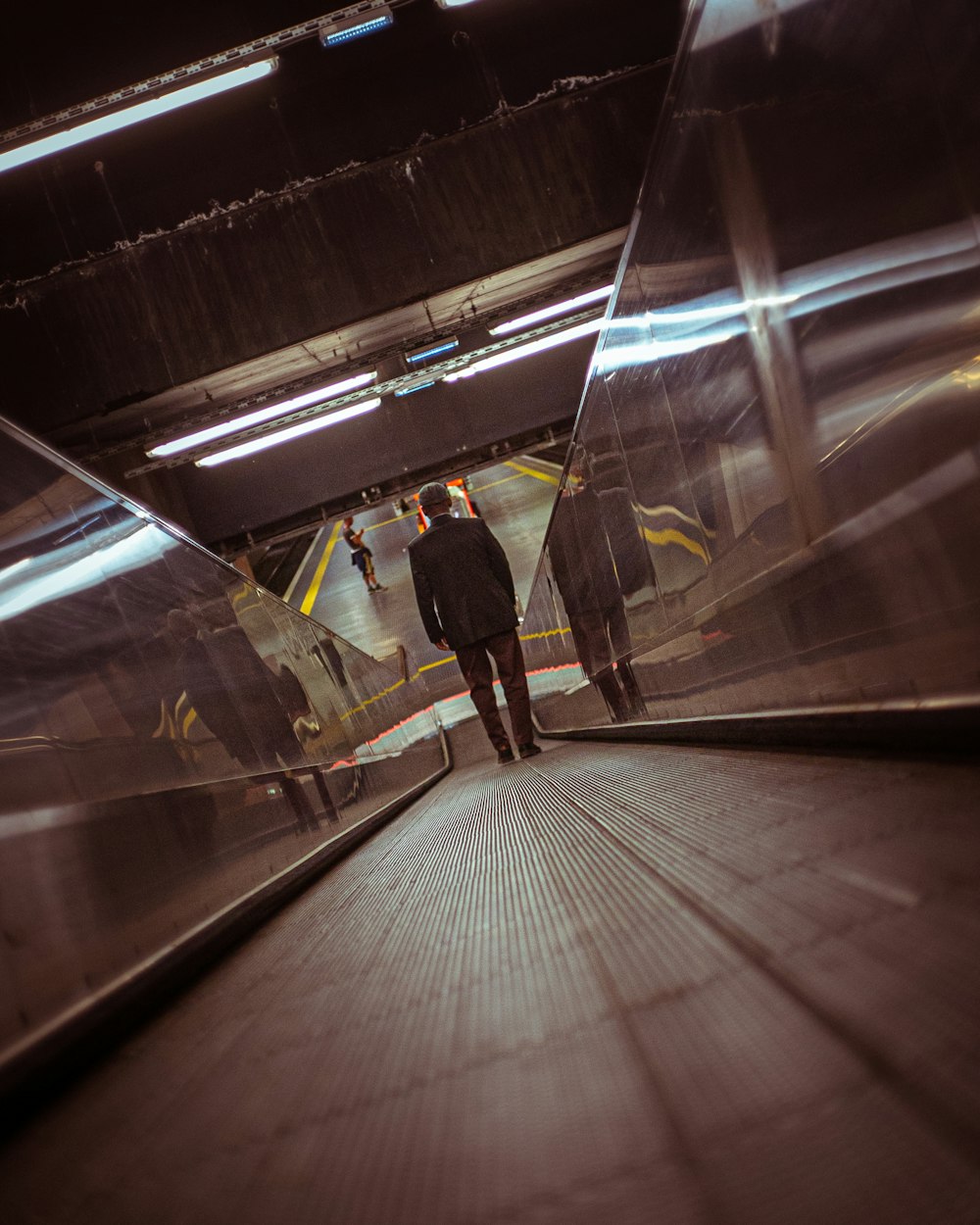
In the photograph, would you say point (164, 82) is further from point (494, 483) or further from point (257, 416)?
point (494, 483)

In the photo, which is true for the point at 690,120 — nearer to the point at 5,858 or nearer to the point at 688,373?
the point at 688,373

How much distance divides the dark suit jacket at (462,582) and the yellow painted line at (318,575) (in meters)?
15.7

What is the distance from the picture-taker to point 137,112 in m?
7.35

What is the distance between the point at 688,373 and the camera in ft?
9.93

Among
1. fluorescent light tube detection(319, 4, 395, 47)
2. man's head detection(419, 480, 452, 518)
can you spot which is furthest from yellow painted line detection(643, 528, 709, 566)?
fluorescent light tube detection(319, 4, 395, 47)

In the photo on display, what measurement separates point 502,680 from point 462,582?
950mm

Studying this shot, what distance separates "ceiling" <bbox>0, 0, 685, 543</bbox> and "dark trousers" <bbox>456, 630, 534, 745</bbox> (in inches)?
171

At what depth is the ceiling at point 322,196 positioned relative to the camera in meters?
9.13

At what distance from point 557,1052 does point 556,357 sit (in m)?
13.9

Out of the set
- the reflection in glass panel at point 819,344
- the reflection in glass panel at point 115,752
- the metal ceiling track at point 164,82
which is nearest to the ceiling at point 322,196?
the metal ceiling track at point 164,82

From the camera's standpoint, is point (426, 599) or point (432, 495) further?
point (426, 599)

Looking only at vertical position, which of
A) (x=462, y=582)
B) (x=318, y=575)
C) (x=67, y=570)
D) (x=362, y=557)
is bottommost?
(x=67, y=570)

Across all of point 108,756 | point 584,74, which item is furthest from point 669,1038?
point 584,74

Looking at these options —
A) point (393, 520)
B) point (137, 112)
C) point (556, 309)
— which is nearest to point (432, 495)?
point (137, 112)
